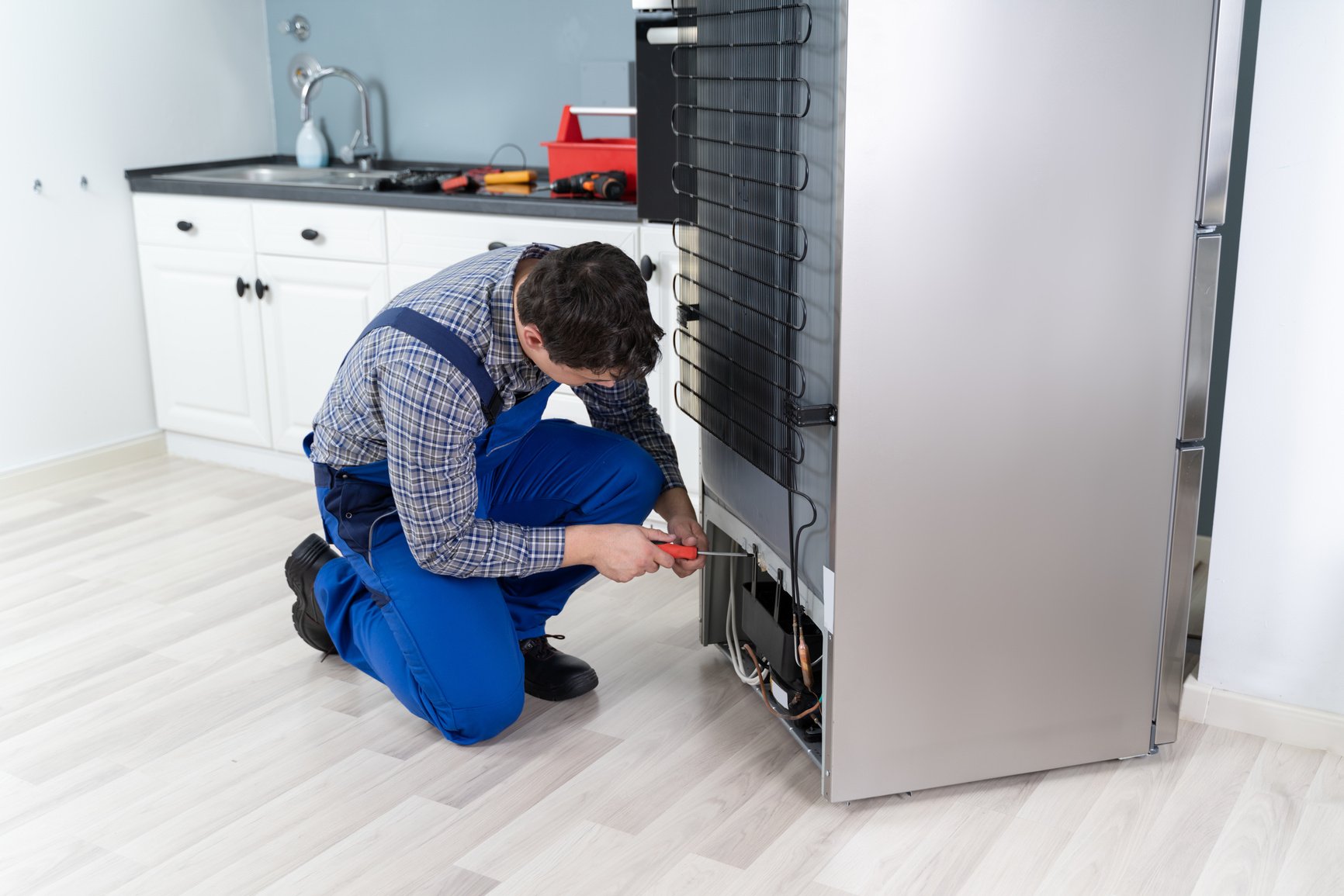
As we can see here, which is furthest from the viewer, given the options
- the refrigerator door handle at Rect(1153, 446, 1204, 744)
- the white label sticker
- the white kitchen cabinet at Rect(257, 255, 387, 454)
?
the white kitchen cabinet at Rect(257, 255, 387, 454)

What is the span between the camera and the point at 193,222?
3035 millimetres

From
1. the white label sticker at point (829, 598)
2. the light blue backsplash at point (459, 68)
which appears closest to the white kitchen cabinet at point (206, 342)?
the light blue backsplash at point (459, 68)

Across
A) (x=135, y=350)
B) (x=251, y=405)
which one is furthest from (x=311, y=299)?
(x=135, y=350)

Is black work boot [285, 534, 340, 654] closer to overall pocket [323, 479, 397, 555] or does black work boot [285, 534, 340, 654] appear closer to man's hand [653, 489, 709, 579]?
overall pocket [323, 479, 397, 555]

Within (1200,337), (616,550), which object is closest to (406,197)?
(616,550)

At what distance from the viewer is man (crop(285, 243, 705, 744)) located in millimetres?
1575

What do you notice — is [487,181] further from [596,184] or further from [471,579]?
[471,579]

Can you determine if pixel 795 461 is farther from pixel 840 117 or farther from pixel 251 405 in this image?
pixel 251 405

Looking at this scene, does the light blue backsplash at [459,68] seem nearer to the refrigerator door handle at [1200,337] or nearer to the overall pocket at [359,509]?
the overall pocket at [359,509]

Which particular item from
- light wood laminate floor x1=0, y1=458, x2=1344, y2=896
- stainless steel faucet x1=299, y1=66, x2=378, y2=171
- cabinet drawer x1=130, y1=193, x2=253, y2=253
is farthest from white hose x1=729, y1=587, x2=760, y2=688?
stainless steel faucet x1=299, y1=66, x2=378, y2=171

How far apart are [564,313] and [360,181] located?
1799mm

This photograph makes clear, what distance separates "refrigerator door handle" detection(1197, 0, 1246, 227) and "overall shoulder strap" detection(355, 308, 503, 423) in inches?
37.1

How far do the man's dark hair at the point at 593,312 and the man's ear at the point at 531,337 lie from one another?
1 centimetres

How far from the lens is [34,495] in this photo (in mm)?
2998
